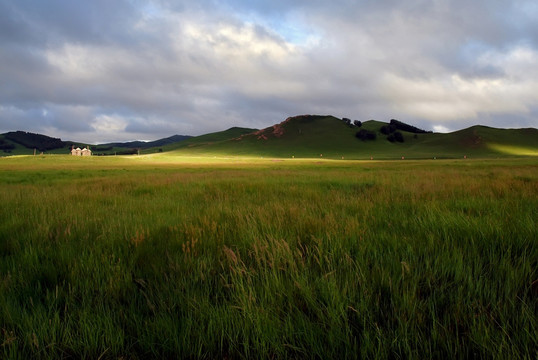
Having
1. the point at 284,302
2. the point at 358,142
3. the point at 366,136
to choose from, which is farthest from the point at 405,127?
the point at 284,302


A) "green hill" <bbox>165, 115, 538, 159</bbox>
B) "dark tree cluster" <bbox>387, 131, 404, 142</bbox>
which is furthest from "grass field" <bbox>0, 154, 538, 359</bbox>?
"dark tree cluster" <bbox>387, 131, 404, 142</bbox>

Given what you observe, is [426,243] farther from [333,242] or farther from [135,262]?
[135,262]

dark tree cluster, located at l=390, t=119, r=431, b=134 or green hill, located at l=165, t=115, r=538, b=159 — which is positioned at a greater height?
dark tree cluster, located at l=390, t=119, r=431, b=134

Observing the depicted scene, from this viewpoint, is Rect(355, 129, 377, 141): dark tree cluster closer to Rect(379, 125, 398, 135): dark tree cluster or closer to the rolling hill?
the rolling hill

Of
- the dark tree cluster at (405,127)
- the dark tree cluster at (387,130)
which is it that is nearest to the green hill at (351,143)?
the dark tree cluster at (405,127)

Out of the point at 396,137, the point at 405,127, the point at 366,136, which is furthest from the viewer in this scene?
the point at 405,127

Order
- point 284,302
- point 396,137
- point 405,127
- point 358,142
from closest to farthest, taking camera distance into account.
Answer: point 284,302 → point 358,142 → point 396,137 → point 405,127

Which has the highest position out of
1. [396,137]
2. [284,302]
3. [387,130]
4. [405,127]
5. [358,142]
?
[405,127]

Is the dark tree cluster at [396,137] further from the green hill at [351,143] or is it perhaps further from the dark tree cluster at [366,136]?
the dark tree cluster at [366,136]

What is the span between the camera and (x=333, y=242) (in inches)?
110

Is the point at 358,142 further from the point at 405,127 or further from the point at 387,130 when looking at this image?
the point at 405,127

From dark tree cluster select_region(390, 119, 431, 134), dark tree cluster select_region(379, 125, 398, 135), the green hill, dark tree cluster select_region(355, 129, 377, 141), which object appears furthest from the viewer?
dark tree cluster select_region(390, 119, 431, 134)

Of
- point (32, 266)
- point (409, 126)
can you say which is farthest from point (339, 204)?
point (409, 126)

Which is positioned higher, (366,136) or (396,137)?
(366,136)
